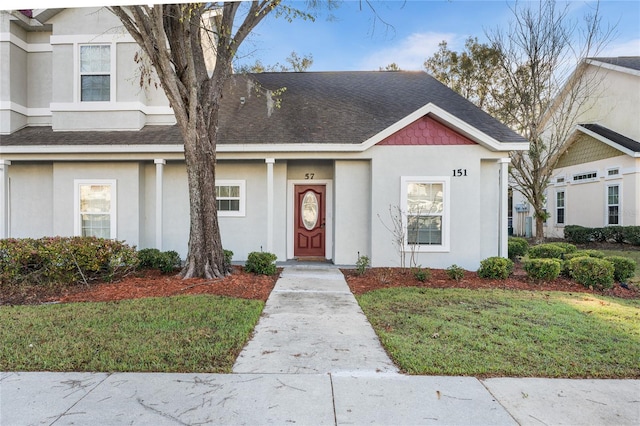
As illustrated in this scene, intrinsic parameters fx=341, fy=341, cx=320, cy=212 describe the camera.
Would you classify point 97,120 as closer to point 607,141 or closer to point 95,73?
point 95,73

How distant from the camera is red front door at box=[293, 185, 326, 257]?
1021cm

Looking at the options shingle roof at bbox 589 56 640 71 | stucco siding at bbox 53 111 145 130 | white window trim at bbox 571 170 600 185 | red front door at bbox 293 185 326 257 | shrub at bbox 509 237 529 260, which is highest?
shingle roof at bbox 589 56 640 71

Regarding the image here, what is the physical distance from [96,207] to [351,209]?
7.17m

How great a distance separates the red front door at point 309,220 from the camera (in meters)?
10.2

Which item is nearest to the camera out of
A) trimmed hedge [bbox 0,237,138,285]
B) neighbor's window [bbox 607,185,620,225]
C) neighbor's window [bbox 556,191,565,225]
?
trimmed hedge [bbox 0,237,138,285]

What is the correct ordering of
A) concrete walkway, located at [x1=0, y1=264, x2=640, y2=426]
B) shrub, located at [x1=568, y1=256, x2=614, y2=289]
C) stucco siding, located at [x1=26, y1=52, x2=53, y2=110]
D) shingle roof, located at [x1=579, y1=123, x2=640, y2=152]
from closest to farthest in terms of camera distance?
concrete walkway, located at [x1=0, y1=264, x2=640, y2=426] → shrub, located at [x1=568, y1=256, x2=614, y2=289] → stucco siding, located at [x1=26, y1=52, x2=53, y2=110] → shingle roof, located at [x1=579, y1=123, x2=640, y2=152]

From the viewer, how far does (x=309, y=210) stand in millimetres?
10219

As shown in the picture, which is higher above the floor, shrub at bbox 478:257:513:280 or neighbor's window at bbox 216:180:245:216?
neighbor's window at bbox 216:180:245:216

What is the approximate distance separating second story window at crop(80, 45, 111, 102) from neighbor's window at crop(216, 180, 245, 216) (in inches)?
168

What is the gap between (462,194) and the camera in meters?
8.81

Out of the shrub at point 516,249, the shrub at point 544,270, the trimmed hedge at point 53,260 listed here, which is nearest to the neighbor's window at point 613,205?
the shrub at point 516,249

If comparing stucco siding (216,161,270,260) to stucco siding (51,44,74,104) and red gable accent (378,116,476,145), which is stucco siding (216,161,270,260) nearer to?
red gable accent (378,116,476,145)

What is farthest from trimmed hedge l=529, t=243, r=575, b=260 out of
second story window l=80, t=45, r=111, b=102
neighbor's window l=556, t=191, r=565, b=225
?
second story window l=80, t=45, r=111, b=102

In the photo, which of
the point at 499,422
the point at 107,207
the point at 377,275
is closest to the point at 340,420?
the point at 499,422
